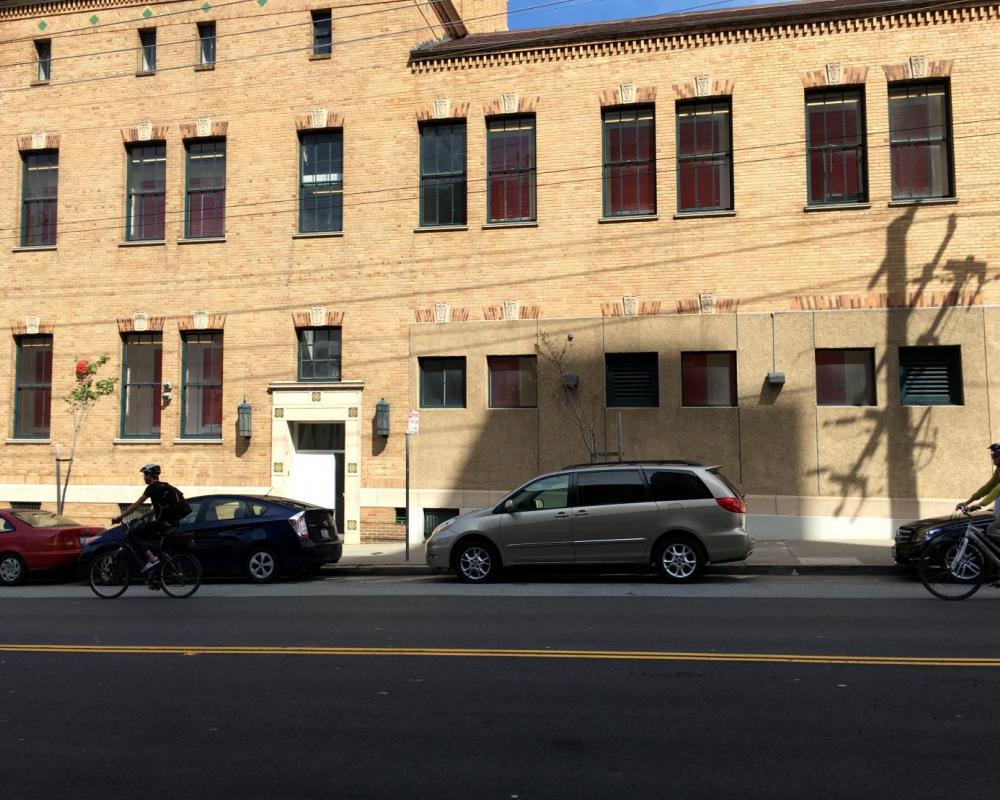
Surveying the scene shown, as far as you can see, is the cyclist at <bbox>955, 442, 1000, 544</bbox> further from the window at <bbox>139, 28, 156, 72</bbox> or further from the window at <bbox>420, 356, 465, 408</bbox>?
the window at <bbox>139, 28, 156, 72</bbox>

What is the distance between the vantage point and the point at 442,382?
1958cm

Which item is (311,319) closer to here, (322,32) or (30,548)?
(322,32)

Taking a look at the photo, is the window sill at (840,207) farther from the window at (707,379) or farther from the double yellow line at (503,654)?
the double yellow line at (503,654)

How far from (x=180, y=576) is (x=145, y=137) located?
12802mm

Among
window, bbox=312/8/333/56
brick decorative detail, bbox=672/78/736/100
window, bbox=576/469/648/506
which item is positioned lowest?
window, bbox=576/469/648/506

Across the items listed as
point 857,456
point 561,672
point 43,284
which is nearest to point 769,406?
point 857,456

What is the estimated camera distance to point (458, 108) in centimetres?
1980

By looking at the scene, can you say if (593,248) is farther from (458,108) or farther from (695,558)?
(695,558)

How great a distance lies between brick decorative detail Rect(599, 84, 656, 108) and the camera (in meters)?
19.0

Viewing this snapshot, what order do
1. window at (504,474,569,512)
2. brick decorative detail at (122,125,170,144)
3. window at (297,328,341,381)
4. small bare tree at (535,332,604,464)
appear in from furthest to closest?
brick decorative detail at (122,125,170,144) < window at (297,328,341,381) < small bare tree at (535,332,604,464) < window at (504,474,569,512)

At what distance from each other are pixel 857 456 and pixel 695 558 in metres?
6.07

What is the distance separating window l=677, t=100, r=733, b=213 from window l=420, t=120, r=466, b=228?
470cm

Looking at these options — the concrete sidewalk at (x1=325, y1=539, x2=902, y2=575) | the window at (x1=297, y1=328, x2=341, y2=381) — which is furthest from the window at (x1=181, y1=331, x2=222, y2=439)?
the concrete sidewalk at (x1=325, y1=539, x2=902, y2=575)

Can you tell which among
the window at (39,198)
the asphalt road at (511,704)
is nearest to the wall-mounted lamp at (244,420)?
the window at (39,198)
